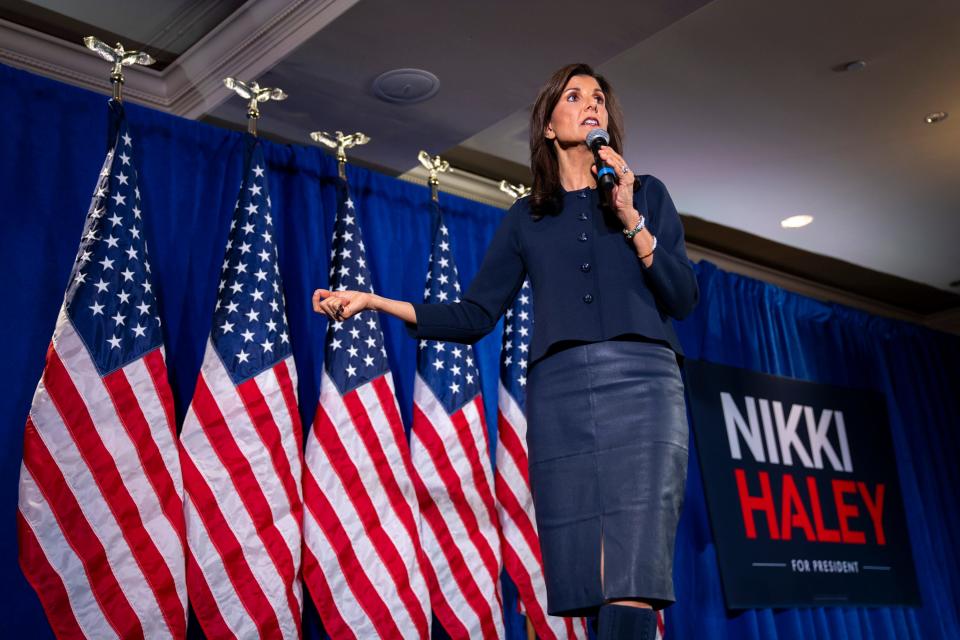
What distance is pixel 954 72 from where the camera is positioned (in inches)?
172

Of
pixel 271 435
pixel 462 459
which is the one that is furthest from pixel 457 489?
pixel 271 435

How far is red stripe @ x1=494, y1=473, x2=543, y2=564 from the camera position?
12.4 ft

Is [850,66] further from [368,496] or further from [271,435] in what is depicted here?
[271,435]

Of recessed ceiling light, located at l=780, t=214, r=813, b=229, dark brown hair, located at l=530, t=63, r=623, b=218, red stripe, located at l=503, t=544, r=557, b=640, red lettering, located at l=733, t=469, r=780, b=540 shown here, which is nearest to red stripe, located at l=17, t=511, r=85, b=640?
red stripe, located at l=503, t=544, r=557, b=640

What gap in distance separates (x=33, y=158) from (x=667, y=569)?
105 inches

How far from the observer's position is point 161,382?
120 inches

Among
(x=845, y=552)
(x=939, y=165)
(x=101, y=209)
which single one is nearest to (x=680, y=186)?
(x=939, y=165)

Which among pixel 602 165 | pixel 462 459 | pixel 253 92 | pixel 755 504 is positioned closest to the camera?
pixel 602 165

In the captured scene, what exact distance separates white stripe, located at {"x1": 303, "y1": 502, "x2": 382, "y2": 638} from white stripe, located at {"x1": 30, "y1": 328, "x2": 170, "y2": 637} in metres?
0.56

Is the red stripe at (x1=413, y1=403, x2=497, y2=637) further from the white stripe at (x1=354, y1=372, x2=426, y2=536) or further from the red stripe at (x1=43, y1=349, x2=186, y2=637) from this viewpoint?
the red stripe at (x1=43, y1=349, x2=186, y2=637)

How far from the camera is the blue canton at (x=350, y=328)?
3.51 metres

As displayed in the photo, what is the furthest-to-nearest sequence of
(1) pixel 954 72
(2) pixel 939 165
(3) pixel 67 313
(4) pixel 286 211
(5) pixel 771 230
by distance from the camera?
(5) pixel 771 230 < (2) pixel 939 165 < (1) pixel 954 72 < (4) pixel 286 211 < (3) pixel 67 313

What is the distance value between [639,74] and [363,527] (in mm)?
2336

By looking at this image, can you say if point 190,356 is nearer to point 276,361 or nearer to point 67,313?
point 276,361
